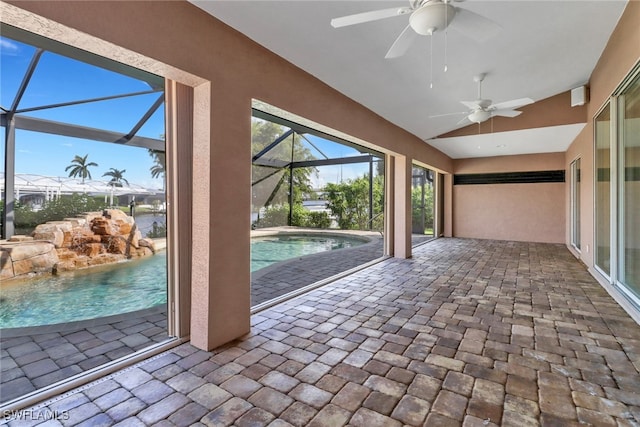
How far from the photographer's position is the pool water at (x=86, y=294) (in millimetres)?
2666

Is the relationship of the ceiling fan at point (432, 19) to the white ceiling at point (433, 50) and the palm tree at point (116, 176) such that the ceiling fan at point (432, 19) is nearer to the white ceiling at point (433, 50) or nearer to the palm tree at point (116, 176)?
the white ceiling at point (433, 50)

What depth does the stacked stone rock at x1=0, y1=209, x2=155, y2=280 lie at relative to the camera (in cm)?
242

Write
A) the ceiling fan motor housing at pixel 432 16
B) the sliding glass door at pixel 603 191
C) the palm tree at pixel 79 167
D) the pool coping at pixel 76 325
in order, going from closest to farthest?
the ceiling fan motor housing at pixel 432 16 < the pool coping at pixel 76 325 < the palm tree at pixel 79 167 < the sliding glass door at pixel 603 191

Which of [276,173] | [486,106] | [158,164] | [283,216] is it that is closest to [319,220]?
[283,216]

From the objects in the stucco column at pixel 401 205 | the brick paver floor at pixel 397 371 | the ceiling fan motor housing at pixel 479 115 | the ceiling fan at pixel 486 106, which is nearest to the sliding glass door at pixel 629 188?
the brick paver floor at pixel 397 371

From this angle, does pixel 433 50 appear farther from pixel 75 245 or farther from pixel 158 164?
pixel 75 245

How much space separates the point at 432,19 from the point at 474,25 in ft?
1.63

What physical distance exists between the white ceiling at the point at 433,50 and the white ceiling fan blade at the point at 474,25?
69 millimetres

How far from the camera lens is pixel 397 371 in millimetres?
2197

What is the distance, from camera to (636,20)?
2.92 m

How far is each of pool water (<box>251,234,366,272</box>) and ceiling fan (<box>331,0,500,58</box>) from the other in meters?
5.56

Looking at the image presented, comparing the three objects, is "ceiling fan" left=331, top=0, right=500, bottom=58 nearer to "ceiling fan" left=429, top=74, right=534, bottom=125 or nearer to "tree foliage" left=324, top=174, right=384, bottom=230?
"ceiling fan" left=429, top=74, right=534, bottom=125

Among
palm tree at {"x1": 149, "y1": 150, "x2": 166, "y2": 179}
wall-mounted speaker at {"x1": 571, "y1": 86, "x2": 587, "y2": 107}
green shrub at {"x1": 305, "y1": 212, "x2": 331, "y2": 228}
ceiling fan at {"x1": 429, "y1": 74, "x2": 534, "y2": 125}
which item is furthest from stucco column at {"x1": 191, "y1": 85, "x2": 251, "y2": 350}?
green shrub at {"x1": 305, "y1": 212, "x2": 331, "y2": 228}

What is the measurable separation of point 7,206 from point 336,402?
2710 mm
